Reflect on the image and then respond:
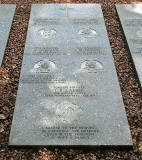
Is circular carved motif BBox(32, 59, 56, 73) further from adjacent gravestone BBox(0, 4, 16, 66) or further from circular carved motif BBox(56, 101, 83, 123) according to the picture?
circular carved motif BBox(56, 101, 83, 123)

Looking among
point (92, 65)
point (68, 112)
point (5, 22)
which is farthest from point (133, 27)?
point (68, 112)

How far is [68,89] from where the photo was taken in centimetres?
453

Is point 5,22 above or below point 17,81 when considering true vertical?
above

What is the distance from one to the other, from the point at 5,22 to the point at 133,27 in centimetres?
245

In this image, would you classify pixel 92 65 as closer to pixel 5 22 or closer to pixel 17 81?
pixel 17 81

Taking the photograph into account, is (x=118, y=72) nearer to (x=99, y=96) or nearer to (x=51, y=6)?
(x=99, y=96)

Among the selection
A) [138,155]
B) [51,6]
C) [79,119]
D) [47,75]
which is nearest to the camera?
[138,155]

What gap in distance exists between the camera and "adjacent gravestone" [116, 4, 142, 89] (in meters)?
5.18

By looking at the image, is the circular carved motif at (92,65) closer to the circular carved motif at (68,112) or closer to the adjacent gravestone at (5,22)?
the circular carved motif at (68,112)

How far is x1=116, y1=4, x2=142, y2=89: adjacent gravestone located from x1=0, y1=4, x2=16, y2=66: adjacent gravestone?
7.08 ft

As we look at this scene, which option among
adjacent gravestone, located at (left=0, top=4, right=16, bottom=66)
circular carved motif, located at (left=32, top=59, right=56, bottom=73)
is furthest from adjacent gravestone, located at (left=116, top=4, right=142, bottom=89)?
adjacent gravestone, located at (left=0, top=4, right=16, bottom=66)

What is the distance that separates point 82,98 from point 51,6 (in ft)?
9.51

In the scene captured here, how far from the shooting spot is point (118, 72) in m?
5.05

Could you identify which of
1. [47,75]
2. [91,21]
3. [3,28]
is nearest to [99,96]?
[47,75]
